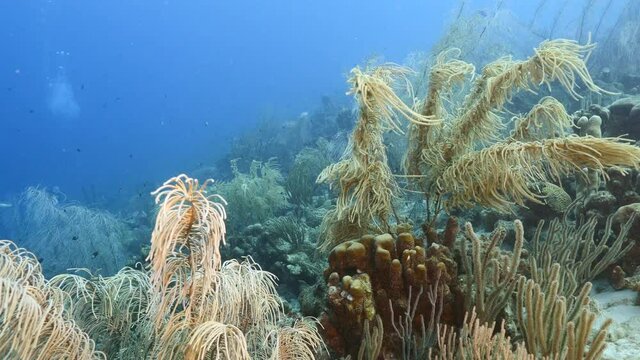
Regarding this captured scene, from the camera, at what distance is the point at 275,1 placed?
160 m

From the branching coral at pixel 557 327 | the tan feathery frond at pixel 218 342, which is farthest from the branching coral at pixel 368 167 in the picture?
the tan feathery frond at pixel 218 342

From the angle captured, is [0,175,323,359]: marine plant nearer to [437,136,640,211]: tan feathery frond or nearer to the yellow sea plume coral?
[437,136,640,211]: tan feathery frond

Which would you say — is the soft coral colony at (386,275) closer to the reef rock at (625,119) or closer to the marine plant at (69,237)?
the reef rock at (625,119)

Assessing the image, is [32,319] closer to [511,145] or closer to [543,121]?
[511,145]

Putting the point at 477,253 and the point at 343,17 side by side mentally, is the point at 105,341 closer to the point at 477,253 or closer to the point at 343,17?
the point at 477,253

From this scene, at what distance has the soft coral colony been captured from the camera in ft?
7.97

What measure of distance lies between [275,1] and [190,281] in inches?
6754

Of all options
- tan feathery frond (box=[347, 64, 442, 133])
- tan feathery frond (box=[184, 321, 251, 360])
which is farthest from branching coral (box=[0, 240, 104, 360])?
tan feathery frond (box=[347, 64, 442, 133])

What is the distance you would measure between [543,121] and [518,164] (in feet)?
2.90

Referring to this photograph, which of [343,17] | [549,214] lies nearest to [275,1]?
[343,17]

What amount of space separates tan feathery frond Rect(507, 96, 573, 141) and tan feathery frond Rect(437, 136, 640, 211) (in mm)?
412

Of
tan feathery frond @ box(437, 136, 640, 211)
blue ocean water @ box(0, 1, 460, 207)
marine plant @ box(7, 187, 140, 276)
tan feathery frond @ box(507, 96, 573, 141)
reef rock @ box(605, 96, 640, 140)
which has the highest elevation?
blue ocean water @ box(0, 1, 460, 207)

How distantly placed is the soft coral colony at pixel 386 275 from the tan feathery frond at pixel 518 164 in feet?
0.05

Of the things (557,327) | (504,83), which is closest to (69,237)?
(504,83)
